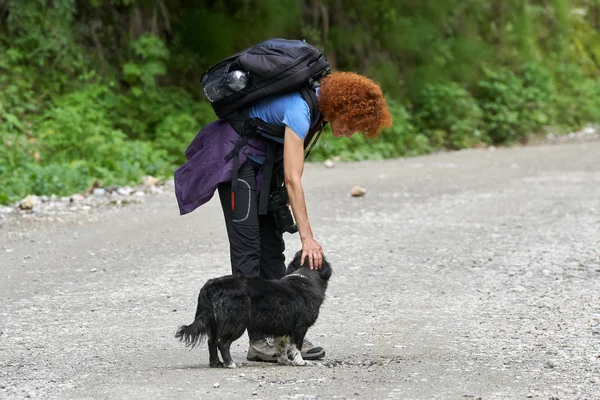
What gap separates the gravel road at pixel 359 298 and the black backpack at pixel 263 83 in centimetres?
113

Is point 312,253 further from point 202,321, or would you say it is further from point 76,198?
point 76,198

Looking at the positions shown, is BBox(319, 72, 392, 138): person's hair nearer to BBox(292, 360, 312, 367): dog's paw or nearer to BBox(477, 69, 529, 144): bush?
BBox(292, 360, 312, 367): dog's paw

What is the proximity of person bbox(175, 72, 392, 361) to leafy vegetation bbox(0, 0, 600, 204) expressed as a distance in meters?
6.86

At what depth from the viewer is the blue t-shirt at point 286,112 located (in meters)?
5.03

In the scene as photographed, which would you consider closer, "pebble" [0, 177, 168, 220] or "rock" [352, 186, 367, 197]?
"pebble" [0, 177, 168, 220]

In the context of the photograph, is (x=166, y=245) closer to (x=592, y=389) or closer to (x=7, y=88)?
(x=592, y=389)

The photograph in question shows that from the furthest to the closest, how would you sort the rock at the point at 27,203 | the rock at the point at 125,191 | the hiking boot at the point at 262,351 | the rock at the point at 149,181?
1. the rock at the point at 149,181
2. the rock at the point at 125,191
3. the rock at the point at 27,203
4. the hiking boot at the point at 262,351

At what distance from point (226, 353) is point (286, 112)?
1328 mm

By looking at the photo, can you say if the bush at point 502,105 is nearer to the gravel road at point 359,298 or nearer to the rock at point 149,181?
the gravel road at point 359,298

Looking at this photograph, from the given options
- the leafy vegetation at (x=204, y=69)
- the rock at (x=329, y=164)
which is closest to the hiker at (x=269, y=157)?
the leafy vegetation at (x=204, y=69)

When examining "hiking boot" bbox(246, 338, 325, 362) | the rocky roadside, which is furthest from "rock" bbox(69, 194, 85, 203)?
"hiking boot" bbox(246, 338, 325, 362)

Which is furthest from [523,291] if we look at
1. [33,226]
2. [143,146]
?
[143,146]

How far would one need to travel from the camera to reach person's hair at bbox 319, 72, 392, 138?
5.07 metres

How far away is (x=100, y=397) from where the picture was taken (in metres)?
4.57
